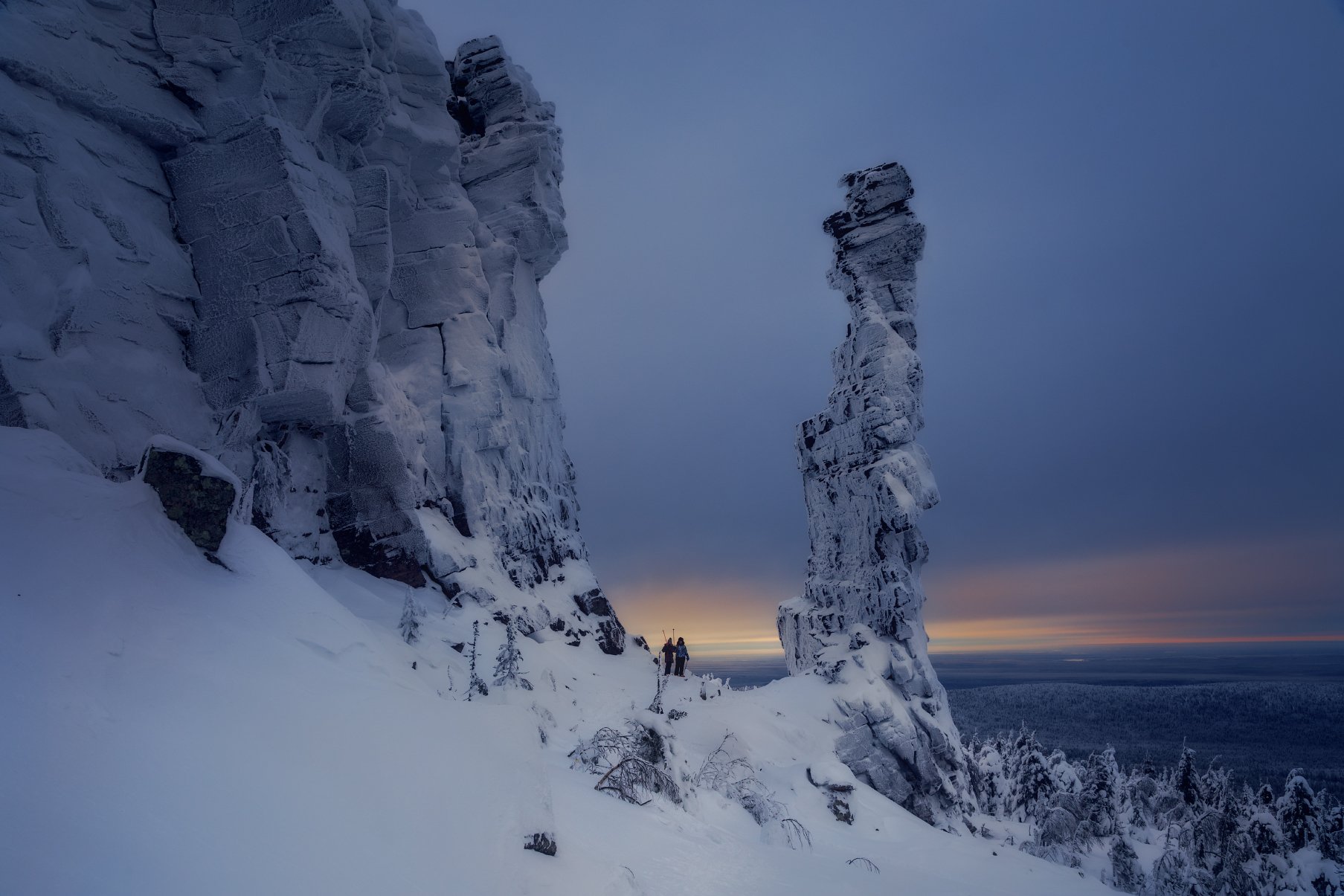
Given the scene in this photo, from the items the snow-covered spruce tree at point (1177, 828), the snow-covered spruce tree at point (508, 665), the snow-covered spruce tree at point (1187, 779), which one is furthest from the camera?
the snow-covered spruce tree at point (1187, 779)

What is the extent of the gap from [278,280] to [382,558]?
256 inches

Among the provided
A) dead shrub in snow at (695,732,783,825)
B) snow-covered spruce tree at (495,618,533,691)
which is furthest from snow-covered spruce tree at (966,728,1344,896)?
snow-covered spruce tree at (495,618,533,691)

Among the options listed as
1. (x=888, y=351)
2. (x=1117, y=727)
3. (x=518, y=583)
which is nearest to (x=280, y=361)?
(x=518, y=583)

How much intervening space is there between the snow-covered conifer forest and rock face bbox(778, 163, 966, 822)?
0.11 meters

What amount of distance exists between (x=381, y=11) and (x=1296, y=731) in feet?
175

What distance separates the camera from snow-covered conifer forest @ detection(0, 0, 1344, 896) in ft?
11.9

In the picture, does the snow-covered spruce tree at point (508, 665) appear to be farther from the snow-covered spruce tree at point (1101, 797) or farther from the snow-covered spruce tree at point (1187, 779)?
the snow-covered spruce tree at point (1187, 779)

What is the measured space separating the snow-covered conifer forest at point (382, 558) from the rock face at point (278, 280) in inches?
3.1

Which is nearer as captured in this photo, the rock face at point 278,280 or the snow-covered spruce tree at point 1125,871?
the rock face at point 278,280

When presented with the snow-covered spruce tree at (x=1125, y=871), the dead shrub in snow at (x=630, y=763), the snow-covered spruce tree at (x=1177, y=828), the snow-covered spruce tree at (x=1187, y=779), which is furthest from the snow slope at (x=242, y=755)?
the snow-covered spruce tree at (x=1187, y=779)

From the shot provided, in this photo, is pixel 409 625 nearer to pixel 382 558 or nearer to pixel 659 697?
pixel 382 558

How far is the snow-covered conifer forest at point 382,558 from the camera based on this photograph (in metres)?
3.63

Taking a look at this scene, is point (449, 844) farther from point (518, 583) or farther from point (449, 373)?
point (449, 373)

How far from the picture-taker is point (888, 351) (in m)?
19.3
